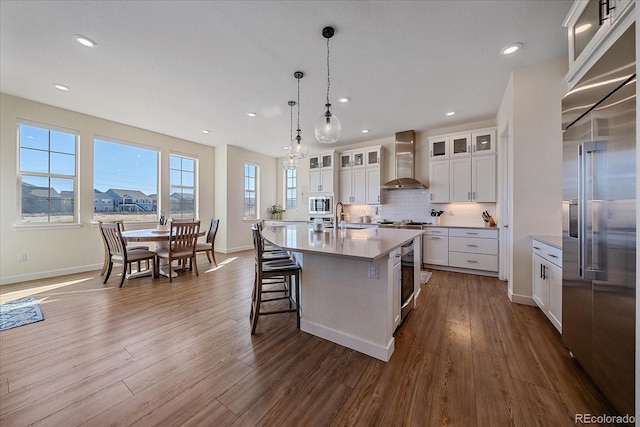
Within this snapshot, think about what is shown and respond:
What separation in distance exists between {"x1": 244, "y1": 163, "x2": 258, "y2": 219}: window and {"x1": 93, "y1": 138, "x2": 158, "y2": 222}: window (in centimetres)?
224

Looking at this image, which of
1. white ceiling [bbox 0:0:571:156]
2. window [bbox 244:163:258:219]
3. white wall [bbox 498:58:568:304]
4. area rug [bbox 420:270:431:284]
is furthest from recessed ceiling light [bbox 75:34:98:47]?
area rug [bbox 420:270:431:284]

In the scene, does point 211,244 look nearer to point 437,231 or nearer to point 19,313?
point 19,313

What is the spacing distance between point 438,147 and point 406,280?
355 cm

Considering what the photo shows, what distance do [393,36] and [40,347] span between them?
4.30m

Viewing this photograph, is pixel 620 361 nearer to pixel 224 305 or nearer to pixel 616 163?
pixel 616 163

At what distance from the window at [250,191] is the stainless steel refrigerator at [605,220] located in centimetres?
665

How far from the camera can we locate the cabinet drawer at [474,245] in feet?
13.5

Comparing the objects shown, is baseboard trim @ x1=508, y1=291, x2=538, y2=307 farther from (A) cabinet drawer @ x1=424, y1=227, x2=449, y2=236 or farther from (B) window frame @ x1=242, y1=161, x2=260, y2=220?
(B) window frame @ x1=242, y1=161, x2=260, y2=220

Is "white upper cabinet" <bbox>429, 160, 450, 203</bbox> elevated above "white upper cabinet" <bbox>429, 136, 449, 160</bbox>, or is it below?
below

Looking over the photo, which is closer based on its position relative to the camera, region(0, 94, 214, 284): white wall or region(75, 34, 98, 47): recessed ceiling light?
region(75, 34, 98, 47): recessed ceiling light

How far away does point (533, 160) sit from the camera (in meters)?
2.88

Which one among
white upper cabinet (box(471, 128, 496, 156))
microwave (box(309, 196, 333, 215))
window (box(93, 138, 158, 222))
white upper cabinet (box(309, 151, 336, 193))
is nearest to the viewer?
white upper cabinet (box(471, 128, 496, 156))

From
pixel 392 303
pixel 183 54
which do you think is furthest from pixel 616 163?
Result: pixel 183 54

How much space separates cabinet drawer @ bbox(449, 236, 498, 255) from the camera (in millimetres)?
4117
